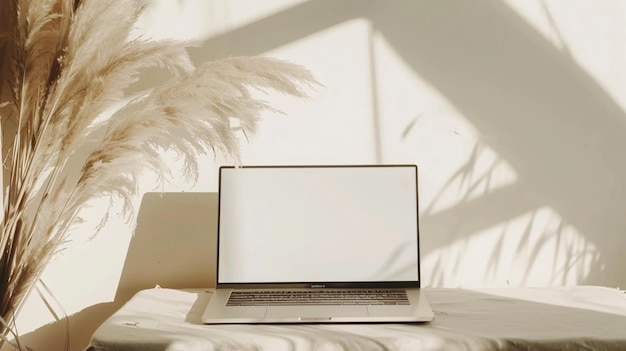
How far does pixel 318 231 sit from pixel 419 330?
402 millimetres

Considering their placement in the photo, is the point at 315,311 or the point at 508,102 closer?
the point at 315,311

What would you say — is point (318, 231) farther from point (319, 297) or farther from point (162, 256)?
point (162, 256)

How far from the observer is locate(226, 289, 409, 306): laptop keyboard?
4.90ft

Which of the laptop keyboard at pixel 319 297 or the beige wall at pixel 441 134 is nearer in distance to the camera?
the laptop keyboard at pixel 319 297

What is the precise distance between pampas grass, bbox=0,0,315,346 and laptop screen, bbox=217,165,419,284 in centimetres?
15

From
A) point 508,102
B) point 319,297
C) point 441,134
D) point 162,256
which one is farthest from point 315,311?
point 508,102

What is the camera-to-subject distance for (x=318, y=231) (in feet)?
5.30

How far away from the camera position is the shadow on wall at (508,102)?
5.80 feet

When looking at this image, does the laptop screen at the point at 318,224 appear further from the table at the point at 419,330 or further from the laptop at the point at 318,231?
the table at the point at 419,330

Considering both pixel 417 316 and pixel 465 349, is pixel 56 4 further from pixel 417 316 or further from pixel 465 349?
pixel 465 349

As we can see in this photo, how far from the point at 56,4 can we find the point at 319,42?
2.26 feet

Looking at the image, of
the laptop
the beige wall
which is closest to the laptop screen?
the laptop

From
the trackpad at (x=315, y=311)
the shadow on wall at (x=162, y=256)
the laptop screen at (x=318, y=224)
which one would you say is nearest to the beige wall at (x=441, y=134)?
the shadow on wall at (x=162, y=256)

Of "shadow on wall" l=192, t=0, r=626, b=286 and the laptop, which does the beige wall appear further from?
the laptop
